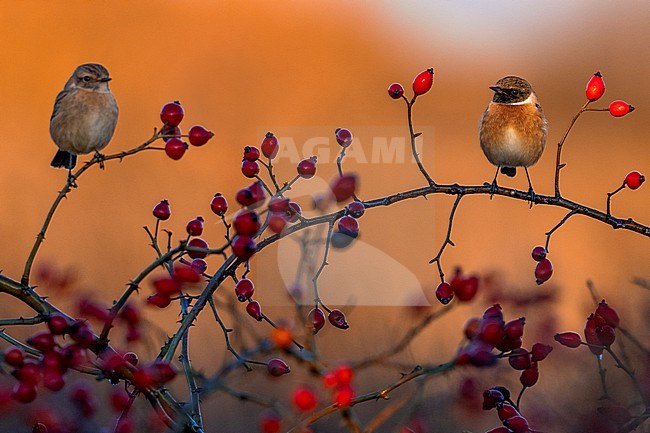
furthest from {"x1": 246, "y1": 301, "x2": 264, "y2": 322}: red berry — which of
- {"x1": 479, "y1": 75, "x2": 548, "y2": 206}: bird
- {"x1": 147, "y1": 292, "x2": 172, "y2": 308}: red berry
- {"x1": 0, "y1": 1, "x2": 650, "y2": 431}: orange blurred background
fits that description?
{"x1": 0, "y1": 1, "x2": 650, "y2": 431}: orange blurred background

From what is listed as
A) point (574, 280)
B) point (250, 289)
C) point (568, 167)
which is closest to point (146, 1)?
point (568, 167)

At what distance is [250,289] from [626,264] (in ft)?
7.91

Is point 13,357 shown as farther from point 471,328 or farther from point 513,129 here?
point 513,129

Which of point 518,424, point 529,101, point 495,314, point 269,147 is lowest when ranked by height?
point 518,424

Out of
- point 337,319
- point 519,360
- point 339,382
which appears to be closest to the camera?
point 339,382

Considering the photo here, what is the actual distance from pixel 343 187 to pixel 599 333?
0.34 metres

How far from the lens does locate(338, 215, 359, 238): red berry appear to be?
79cm

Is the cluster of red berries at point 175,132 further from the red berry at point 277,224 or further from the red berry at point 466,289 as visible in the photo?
the red berry at point 466,289

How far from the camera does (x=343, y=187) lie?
660 millimetres

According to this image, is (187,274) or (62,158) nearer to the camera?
(187,274)

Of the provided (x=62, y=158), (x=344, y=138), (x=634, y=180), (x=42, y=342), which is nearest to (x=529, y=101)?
(x=634, y=180)

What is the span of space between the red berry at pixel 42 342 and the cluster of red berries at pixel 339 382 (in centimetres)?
21

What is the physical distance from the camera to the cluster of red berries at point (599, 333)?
2.69 ft

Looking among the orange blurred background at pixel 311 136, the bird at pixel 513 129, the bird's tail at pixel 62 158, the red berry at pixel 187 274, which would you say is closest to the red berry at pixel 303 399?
the red berry at pixel 187 274
